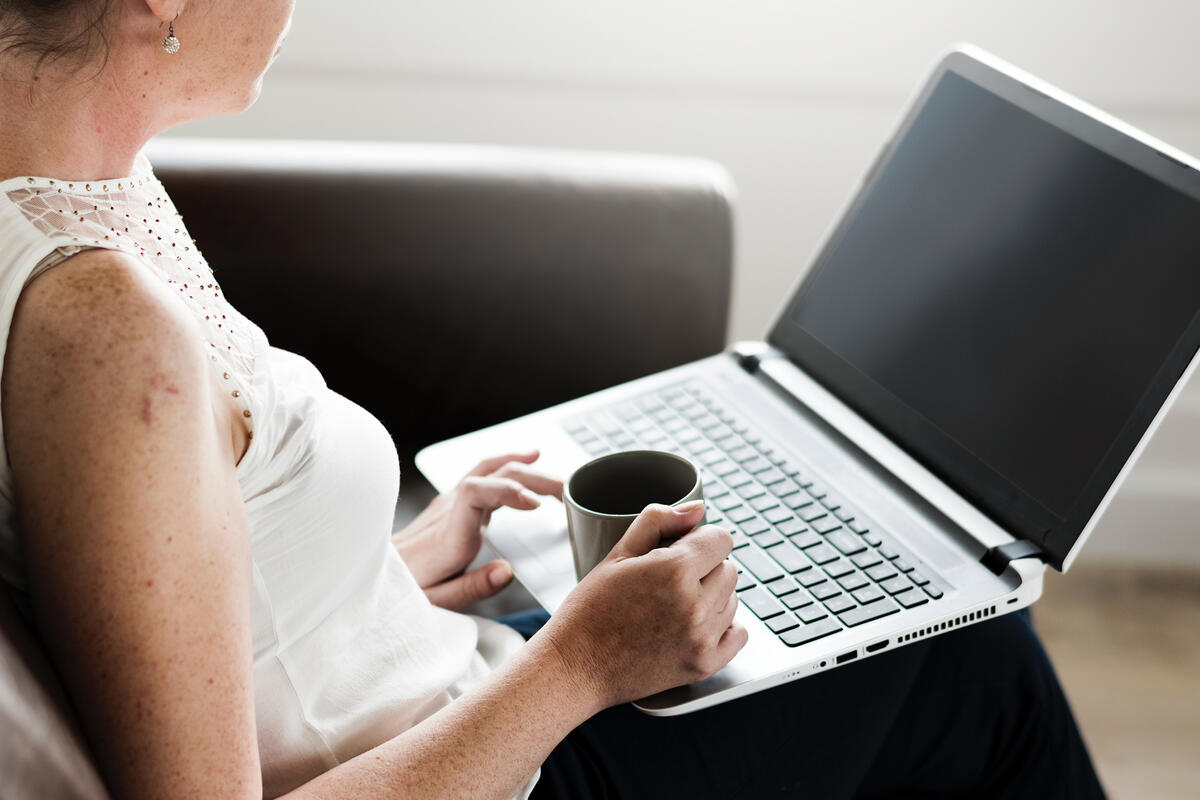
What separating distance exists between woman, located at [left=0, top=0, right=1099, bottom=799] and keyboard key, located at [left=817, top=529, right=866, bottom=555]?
8cm

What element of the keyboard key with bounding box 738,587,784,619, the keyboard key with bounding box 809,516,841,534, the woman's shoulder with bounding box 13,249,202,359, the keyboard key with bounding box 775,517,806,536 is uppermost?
the woman's shoulder with bounding box 13,249,202,359

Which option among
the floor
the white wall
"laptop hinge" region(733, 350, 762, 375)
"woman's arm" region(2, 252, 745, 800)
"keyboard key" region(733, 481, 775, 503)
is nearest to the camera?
"woman's arm" region(2, 252, 745, 800)

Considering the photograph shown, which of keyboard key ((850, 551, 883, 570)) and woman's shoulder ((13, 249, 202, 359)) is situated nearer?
woman's shoulder ((13, 249, 202, 359))

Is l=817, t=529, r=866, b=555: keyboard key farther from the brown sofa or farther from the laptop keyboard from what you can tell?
the brown sofa

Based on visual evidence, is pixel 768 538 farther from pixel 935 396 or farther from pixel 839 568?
pixel 935 396

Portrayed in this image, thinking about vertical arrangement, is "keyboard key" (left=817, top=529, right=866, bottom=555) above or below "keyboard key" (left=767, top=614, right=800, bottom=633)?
above

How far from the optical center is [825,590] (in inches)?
31.0

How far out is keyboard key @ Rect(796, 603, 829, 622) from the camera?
0.76 metres

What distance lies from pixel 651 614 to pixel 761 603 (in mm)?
121

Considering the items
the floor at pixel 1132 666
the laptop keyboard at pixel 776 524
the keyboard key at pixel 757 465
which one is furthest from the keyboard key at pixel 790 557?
the floor at pixel 1132 666

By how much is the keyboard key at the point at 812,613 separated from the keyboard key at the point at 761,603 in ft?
0.04

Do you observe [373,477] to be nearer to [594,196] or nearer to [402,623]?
[402,623]

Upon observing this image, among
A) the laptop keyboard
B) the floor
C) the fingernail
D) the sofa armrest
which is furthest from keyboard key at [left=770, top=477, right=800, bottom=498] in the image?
the floor

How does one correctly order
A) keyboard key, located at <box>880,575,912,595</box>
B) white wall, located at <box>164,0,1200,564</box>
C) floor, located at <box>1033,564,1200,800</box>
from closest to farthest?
1. keyboard key, located at <box>880,575,912,595</box>
2. floor, located at <box>1033,564,1200,800</box>
3. white wall, located at <box>164,0,1200,564</box>
